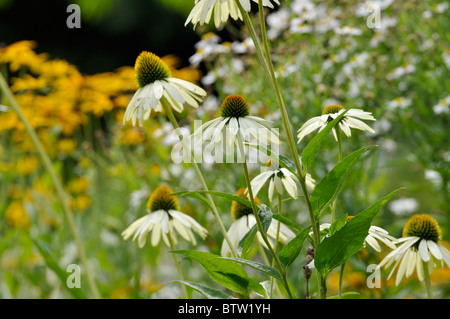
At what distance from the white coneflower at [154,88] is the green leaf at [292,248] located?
0.18 meters

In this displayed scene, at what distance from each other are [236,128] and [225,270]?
139 mm

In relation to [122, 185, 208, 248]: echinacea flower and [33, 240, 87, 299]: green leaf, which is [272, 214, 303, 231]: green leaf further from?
[33, 240, 87, 299]: green leaf

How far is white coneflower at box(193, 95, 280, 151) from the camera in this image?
47cm

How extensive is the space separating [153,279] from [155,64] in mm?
1247

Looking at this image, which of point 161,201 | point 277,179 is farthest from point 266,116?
point 277,179

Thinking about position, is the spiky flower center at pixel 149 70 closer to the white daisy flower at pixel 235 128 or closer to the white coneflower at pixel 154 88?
the white coneflower at pixel 154 88

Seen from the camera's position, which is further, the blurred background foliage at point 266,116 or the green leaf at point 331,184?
the blurred background foliage at point 266,116

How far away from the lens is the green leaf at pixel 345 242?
0.45 metres

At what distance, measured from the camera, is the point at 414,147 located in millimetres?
1477

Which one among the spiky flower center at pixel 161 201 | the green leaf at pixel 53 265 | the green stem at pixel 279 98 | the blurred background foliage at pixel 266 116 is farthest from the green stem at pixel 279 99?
the blurred background foliage at pixel 266 116

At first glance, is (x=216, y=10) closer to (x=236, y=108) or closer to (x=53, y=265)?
(x=236, y=108)
